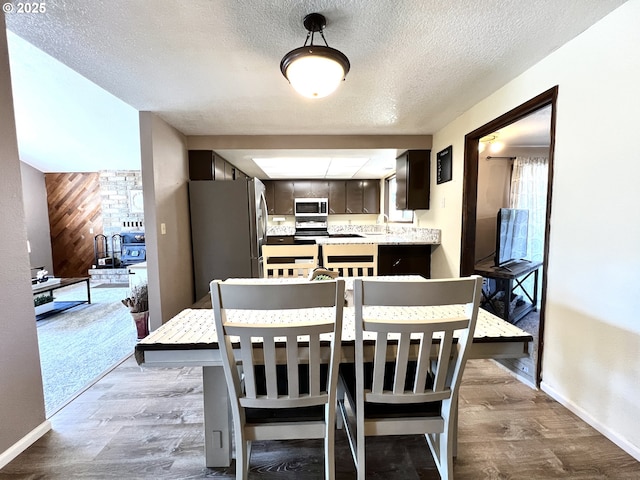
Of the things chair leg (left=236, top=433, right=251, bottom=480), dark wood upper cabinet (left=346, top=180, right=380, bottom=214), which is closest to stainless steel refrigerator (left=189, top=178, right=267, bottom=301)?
chair leg (left=236, top=433, right=251, bottom=480)

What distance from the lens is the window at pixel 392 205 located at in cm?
465

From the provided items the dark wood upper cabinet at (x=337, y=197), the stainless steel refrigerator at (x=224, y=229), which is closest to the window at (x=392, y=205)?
the dark wood upper cabinet at (x=337, y=197)

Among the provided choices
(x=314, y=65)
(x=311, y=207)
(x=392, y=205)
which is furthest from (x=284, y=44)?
(x=311, y=207)

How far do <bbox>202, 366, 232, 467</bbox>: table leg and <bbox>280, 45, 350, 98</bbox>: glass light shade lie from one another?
1474 mm

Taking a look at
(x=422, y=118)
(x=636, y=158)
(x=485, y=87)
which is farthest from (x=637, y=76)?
(x=422, y=118)

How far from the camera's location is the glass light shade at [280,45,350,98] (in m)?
1.33

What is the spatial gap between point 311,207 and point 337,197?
593mm

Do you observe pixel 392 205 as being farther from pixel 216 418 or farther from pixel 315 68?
pixel 216 418

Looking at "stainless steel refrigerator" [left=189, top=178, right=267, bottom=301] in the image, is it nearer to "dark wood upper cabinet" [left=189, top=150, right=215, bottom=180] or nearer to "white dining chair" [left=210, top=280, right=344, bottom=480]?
"dark wood upper cabinet" [left=189, top=150, right=215, bottom=180]

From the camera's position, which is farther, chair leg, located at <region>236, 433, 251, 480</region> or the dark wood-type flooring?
the dark wood-type flooring

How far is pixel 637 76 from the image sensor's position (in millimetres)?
1270

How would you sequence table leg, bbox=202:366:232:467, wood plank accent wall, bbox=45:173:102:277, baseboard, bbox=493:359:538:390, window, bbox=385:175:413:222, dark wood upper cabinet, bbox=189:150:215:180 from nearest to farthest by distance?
table leg, bbox=202:366:232:467, baseboard, bbox=493:359:538:390, dark wood upper cabinet, bbox=189:150:215:180, window, bbox=385:175:413:222, wood plank accent wall, bbox=45:173:102:277

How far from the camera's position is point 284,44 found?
1.56m

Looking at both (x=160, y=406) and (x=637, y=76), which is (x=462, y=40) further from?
(x=160, y=406)
